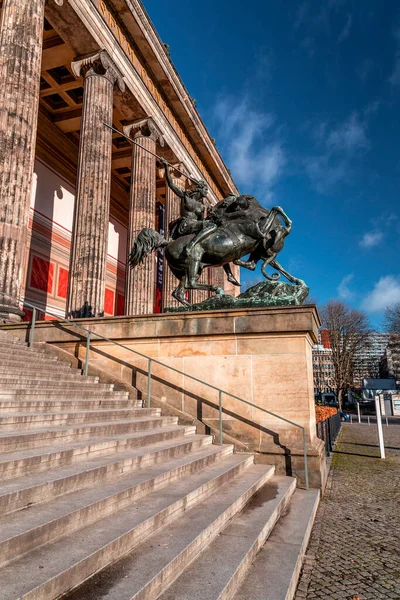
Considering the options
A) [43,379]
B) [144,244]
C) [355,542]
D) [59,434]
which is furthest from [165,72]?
[355,542]

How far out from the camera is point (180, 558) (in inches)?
110

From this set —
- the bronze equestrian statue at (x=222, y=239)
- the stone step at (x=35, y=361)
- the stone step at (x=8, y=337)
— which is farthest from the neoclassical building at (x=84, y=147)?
the bronze equestrian statue at (x=222, y=239)

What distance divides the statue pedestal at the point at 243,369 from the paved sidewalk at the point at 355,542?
2.09 feet

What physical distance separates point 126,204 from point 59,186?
668 centimetres

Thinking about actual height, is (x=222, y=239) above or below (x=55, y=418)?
above

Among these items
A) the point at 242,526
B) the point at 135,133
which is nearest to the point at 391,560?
the point at 242,526

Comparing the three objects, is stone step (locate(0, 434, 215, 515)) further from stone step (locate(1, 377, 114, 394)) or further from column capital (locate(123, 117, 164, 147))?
column capital (locate(123, 117, 164, 147))

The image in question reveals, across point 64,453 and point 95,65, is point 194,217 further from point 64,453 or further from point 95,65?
point 95,65

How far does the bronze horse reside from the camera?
8297 mm

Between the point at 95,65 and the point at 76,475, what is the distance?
632 inches

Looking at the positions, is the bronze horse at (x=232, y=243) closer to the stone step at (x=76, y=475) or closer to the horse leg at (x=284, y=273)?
the horse leg at (x=284, y=273)

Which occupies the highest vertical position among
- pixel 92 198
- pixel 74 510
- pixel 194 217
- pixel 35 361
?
pixel 92 198

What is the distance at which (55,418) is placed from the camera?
4.83m

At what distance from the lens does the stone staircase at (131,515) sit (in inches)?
93.8
